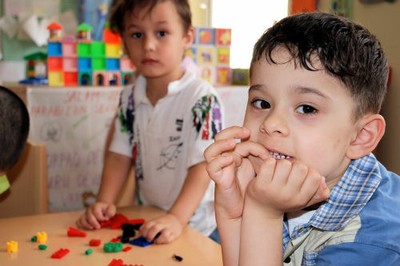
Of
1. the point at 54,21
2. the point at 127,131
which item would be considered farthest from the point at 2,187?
the point at 54,21

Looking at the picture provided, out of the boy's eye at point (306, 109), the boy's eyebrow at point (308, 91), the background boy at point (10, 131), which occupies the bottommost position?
the background boy at point (10, 131)

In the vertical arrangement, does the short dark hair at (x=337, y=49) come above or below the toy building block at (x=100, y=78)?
→ above

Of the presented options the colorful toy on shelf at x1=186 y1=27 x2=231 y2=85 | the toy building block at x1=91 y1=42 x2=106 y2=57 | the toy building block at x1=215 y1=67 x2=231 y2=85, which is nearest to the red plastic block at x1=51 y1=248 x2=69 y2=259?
the toy building block at x1=91 y1=42 x2=106 y2=57

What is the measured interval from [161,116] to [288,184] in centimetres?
83

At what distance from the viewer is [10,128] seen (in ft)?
4.22

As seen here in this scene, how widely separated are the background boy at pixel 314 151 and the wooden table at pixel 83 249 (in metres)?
0.16

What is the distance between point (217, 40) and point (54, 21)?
89cm

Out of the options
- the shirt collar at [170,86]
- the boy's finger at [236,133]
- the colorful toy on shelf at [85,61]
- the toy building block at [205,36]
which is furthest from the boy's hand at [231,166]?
the toy building block at [205,36]

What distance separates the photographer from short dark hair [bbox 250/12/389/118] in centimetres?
70

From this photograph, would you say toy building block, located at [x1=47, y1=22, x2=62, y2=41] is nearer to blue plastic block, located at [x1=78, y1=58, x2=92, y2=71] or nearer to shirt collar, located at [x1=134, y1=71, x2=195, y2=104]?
blue plastic block, located at [x1=78, y1=58, x2=92, y2=71]

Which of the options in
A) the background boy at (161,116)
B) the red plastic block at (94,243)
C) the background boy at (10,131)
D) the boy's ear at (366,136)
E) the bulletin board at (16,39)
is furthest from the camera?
the bulletin board at (16,39)

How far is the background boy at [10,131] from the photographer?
4.14 ft

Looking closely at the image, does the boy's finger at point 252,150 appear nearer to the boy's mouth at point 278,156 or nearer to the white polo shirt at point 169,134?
the boy's mouth at point 278,156

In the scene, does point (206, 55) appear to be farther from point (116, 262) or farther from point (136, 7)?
point (116, 262)
